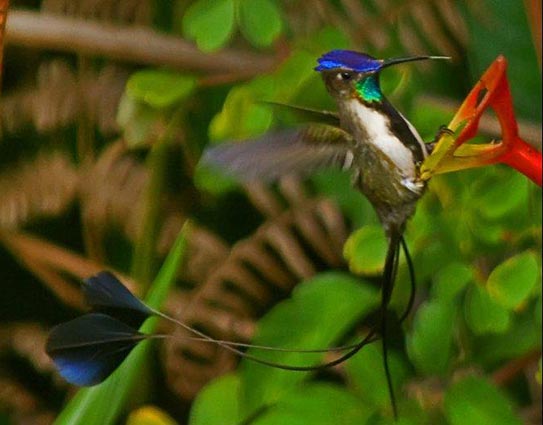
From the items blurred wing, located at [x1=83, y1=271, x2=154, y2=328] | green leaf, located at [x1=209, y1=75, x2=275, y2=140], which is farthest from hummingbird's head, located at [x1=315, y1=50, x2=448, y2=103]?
green leaf, located at [x1=209, y1=75, x2=275, y2=140]

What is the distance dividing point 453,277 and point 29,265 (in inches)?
23.4

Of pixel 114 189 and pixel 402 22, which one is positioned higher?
pixel 402 22

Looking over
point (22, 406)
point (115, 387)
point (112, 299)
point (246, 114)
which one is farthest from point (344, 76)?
point (22, 406)

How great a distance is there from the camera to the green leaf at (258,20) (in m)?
0.67

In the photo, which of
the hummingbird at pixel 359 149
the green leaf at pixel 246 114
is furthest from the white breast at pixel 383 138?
the green leaf at pixel 246 114

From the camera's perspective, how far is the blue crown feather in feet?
1.17

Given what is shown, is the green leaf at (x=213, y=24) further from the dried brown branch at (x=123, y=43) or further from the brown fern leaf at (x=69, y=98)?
the brown fern leaf at (x=69, y=98)

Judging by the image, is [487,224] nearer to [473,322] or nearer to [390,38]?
[473,322]

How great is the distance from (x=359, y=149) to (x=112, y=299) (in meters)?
0.12

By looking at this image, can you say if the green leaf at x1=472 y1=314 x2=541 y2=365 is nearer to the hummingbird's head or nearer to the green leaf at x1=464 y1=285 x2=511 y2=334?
the green leaf at x1=464 y1=285 x2=511 y2=334

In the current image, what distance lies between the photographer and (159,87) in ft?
2.70

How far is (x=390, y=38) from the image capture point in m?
0.86

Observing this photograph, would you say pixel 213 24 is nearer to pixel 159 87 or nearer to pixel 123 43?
pixel 159 87

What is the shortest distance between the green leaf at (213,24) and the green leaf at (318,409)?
219mm
